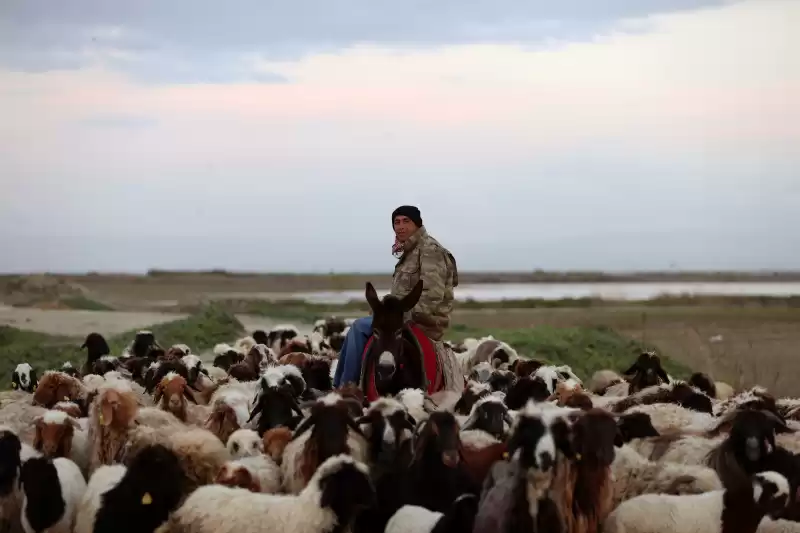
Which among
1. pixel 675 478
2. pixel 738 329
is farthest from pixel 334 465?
pixel 738 329

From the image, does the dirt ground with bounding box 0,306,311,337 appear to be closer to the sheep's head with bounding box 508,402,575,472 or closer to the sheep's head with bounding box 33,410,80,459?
the sheep's head with bounding box 33,410,80,459

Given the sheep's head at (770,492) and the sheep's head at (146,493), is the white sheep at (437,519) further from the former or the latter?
the sheep's head at (770,492)

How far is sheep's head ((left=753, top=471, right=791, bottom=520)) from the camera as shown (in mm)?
6262

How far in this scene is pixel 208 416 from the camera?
897cm

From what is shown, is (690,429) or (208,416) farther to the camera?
(208,416)

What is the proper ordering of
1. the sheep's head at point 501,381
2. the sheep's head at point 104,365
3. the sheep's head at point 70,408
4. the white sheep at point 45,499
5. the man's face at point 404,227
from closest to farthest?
the white sheep at point 45,499 → the sheep's head at point 70,408 → the man's face at point 404,227 → the sheep's head at point 501,381 → the sheep's head at point 104,365

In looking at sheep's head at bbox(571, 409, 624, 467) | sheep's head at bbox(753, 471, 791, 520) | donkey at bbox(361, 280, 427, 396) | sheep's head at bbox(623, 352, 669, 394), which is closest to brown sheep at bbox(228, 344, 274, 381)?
donkey at bbox(361, 280, 427, 396)

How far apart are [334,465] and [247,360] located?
25.2 feet

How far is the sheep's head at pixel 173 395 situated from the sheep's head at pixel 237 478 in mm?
2160

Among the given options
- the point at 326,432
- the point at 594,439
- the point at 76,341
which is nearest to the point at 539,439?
the point at 594,439

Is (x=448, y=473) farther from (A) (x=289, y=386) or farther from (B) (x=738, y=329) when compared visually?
(B) (x=738, y=329)

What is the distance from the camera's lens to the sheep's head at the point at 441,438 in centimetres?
667

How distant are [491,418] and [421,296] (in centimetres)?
254

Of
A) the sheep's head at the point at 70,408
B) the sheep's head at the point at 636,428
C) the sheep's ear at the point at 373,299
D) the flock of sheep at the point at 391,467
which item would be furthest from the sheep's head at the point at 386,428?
the sheep's head at the point at 70,408
